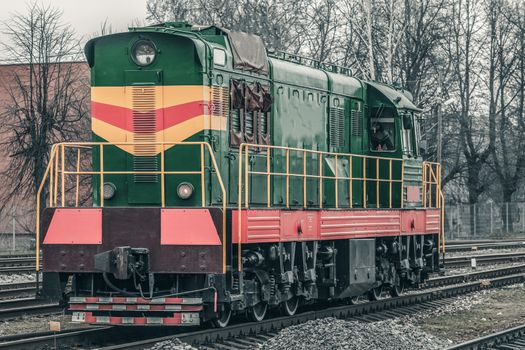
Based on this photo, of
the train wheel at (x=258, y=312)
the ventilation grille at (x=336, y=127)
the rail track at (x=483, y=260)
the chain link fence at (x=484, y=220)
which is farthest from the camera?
the chain link fence at (x=484, y=220)

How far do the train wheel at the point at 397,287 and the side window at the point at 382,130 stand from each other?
8.29ft

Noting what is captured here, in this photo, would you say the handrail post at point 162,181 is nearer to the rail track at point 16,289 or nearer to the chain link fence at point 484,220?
the rail track at point 16,289

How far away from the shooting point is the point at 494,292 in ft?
66.3

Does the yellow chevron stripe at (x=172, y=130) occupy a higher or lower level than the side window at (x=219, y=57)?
lower

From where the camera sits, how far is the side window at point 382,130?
18.1 m

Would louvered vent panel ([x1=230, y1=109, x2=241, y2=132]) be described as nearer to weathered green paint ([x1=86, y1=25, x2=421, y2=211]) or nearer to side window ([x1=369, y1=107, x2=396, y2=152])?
weathered green paint ([x1=86, y1=25, x2=421, y2=211])

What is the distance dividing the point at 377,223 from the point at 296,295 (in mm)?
2667

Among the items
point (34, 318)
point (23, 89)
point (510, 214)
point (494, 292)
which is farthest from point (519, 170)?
point (34, 318)

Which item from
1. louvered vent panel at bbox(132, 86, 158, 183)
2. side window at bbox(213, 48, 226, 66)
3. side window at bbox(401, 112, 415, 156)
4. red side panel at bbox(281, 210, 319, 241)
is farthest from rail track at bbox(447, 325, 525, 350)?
side window at bbox(401, 112, 415, 156)

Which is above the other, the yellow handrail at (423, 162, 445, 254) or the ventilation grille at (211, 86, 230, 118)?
the ventilation grille at (211, 86, 230, 118)

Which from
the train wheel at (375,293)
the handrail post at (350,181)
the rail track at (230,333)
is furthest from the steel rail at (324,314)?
the handrail post at (350,181)

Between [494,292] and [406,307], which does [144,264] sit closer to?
[406,307]

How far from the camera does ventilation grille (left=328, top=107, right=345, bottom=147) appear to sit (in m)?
17.0

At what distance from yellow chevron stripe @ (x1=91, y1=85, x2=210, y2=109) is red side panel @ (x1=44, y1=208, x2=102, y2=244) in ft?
5.69
